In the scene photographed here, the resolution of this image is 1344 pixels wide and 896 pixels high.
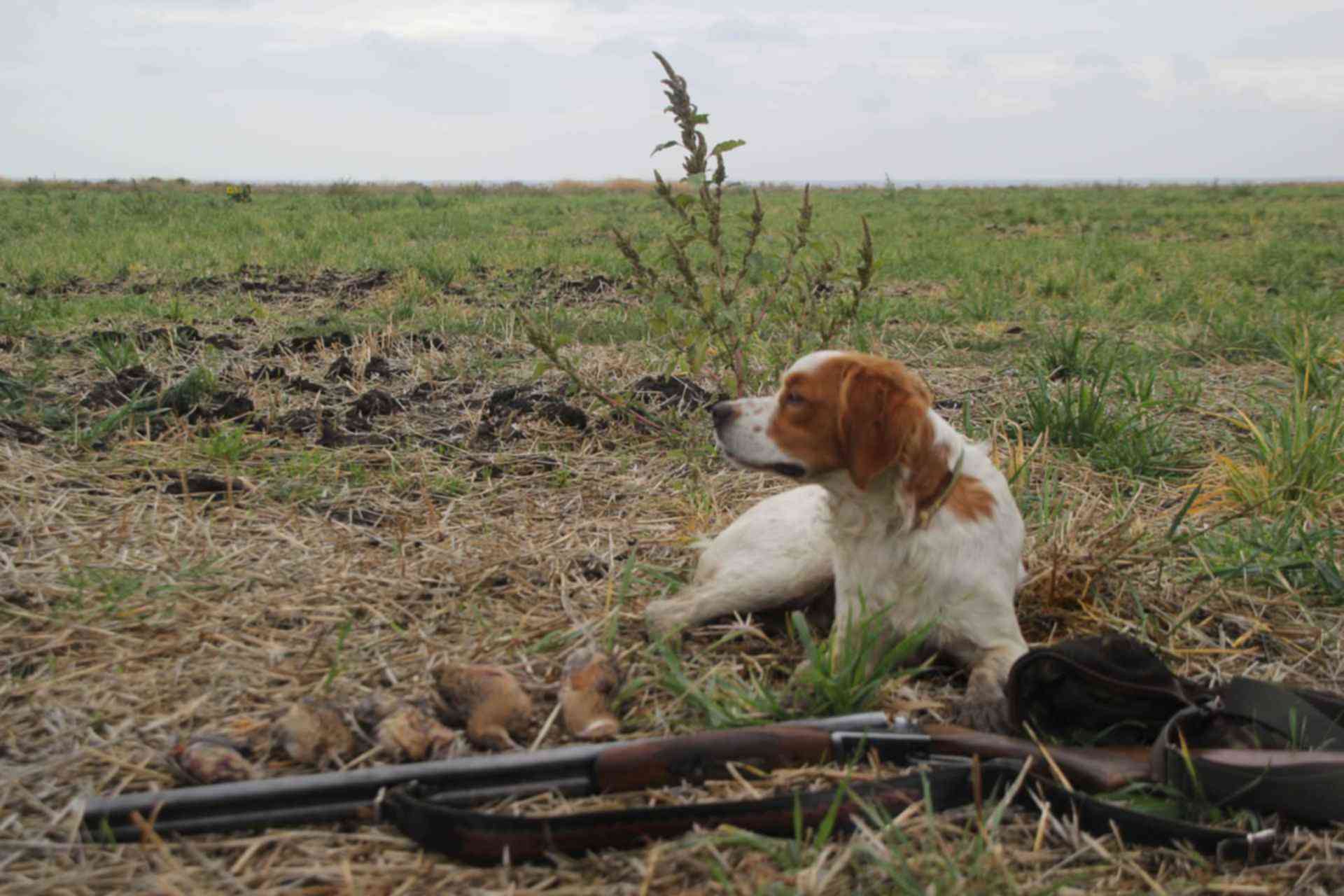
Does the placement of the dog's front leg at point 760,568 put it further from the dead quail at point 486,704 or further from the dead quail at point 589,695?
the dead quail at point 486,704

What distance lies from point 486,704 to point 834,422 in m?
1.04

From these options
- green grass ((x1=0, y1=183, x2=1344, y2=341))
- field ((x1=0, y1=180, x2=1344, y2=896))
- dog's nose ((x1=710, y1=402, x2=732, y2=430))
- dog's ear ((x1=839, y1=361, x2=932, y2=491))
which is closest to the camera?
field ((x1=0, y1=180, x2=1344, y2=896))

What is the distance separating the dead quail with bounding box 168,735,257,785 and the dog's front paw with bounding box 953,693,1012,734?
1.53 metres

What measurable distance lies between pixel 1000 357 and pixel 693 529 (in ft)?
11.0

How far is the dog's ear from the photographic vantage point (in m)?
2.40

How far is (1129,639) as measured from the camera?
229 cm

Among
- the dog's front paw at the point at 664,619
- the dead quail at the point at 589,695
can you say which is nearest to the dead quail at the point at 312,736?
the dead quail at the point at 589,695

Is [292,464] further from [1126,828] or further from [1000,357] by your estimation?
[1000,357]

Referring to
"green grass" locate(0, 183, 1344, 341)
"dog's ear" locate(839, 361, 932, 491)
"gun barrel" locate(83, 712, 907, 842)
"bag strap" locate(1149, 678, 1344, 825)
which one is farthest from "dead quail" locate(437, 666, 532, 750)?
"green grass" locate(0, 183, 1344, 341)

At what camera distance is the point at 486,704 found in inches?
85.4

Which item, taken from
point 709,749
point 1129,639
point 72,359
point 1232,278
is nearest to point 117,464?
point 72,359

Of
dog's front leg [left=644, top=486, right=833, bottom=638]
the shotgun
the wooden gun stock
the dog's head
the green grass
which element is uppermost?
the green grass

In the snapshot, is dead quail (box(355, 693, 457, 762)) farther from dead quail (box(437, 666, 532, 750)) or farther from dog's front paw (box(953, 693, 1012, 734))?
dog's front paw (box(953, 693, 1012, 734))

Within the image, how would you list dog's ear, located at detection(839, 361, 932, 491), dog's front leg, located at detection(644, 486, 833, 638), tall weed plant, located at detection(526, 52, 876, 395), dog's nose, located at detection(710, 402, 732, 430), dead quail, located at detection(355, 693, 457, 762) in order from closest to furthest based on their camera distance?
dead quail, located at detection(355, 693, 457, 762) < dog's ear, located at detection(839, 361, 932, 491) < dog's nose, located at detection(710, 402, 732, 430) < dog's front leg, located at detection(644, 486, 833, 638) < tall weed plant, located at detection(526, 52, 876, 395)
